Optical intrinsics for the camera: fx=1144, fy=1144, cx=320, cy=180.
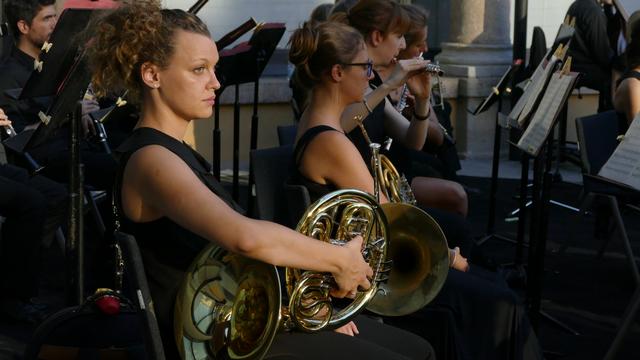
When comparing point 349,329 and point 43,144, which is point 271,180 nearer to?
point 349,329

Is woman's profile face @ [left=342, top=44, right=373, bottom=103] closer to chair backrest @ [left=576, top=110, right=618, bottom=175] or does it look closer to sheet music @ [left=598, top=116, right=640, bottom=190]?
sheet music @ [left=598, top=116, right=640, bottom=190]

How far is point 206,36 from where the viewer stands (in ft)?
9.46

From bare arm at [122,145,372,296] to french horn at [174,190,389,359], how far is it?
5cm

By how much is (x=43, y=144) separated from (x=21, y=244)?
647mm

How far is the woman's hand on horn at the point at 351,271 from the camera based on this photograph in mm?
2803

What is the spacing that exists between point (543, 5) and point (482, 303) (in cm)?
699

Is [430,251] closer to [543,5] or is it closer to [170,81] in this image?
[170,81]

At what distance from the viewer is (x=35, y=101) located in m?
5.58

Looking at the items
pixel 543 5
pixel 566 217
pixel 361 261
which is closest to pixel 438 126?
pixel 566 217

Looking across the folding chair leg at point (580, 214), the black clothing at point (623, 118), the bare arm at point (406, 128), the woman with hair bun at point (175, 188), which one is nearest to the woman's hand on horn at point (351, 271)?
the woman with hair bun at point (175, 188)

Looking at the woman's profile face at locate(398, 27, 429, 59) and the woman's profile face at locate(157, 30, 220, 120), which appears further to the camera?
the woman's profile face at locate(398, 27, 429, 59)

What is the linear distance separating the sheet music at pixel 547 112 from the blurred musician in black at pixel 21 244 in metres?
2.13

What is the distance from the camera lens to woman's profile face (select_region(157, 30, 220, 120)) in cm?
282

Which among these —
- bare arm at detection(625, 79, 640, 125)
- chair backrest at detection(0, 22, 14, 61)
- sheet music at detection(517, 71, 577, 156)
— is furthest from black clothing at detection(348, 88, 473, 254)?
chair backrest at detection(0, 22, 14, 61)
